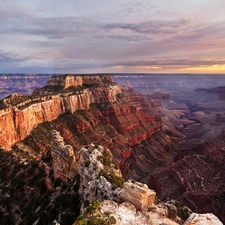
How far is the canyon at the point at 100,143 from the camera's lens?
4341cm

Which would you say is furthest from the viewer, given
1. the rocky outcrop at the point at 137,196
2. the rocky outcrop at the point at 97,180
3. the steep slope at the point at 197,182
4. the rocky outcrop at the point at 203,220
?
the steep slope at the point at 197,182

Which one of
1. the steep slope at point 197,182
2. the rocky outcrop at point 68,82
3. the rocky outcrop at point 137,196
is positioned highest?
the rocky outcrop at point 68,82

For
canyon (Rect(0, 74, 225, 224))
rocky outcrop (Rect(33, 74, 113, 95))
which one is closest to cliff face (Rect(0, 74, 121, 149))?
canyon (Rect(0, 74, 225, 224))

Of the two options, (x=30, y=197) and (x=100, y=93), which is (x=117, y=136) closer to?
(x=100, y=93)

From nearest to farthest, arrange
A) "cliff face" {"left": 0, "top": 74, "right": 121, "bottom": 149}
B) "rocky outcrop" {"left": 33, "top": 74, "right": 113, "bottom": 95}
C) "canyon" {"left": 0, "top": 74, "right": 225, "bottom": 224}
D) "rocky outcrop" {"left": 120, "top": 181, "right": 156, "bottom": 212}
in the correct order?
1. "rocky outcrop" {"left": 120, "top": 181, "right": 156, "bottom": 212}
2. "canyon" {"left": 0, "top": 74, "right": 225, "bottom": 224}
3. "cliff face" {"left": 0, "top": 74, "right": 121, "bottom": 149}
4. "rocky outcrop" {"left": 33, "top": 74, "right": 113, "bottom": 95}

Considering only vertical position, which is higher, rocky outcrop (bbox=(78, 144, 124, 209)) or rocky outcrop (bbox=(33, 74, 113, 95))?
rocky outcrop (bbox=(33, 74, 113, 95))

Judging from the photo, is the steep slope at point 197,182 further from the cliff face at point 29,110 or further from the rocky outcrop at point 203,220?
the cliff face at point 29,110

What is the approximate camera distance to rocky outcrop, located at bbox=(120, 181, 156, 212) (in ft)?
77.0

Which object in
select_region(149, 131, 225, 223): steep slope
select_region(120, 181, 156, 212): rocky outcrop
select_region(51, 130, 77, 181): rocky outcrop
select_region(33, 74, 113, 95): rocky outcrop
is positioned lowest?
select_region(149, 131, 225, 223): steep slope

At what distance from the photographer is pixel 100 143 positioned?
105 meters

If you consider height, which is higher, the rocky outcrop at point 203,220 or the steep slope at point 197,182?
the rocky outcrop at point 203,220

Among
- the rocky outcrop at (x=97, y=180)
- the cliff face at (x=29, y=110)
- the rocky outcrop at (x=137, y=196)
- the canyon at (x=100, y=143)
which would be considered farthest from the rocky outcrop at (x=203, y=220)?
the cliff face at (x=29, y=110)

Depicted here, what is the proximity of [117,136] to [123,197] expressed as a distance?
95238 millimetres

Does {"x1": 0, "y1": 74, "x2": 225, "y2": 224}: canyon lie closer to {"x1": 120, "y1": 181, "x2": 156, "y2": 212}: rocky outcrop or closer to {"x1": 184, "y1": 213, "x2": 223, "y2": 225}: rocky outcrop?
{"x1": 120, "y1": 181, "x2": 156, "y2": 212}: rocky outcrop
